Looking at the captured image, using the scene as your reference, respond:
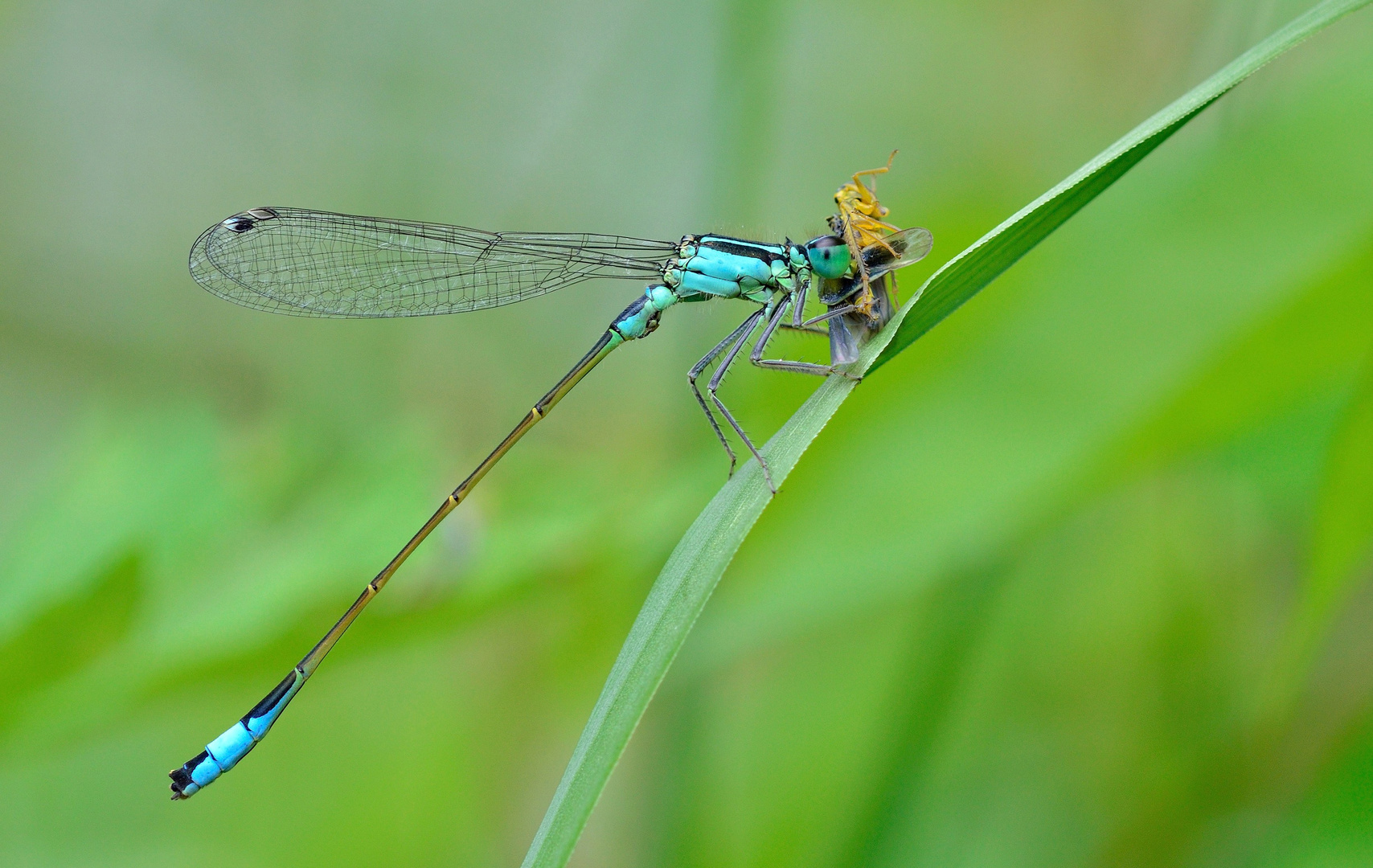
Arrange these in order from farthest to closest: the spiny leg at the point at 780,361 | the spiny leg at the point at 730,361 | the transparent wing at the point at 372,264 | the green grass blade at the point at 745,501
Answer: the transparent wing at the point at 372,264 → the spiny leg at the point at 730,361 → the spiny leg at the point at 780,361 → the green grass blade at the point at 745,501

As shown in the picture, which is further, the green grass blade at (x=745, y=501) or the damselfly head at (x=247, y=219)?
the damselfly head at (x=247, y=219)

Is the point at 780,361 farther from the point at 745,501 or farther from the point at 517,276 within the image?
the point at 517,276

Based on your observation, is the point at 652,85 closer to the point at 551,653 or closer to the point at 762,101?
the point at 762,101

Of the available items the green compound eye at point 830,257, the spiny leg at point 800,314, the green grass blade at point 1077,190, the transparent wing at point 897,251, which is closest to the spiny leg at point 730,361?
the spiny leg at point 800,314

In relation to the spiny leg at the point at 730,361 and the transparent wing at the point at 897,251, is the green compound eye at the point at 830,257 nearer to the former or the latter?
the transparent wing at the point at 897,251

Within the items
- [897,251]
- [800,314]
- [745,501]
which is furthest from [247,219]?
[745,501]

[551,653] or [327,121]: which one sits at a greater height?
[327,121]

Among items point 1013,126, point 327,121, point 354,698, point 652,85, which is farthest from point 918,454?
point 327,121
